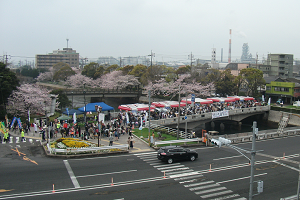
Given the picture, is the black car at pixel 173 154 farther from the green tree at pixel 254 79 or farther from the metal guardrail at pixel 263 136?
the green tree at pixel 254 79

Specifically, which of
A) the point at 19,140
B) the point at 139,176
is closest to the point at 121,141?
the point at 139,176

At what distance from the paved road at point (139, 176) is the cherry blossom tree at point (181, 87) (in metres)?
40.0

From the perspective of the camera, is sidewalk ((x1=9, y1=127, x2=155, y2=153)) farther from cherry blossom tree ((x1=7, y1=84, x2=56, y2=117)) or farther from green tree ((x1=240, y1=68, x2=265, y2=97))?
green tree ((x1=240, y1=68, x2=265, y2=97))

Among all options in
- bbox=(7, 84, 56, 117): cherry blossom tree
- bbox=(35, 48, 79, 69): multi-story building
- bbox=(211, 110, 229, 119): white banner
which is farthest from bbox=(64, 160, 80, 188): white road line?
bbox=(35, 48, 79, 69): multi-story building

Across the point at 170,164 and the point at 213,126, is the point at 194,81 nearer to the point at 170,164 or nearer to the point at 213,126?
the point at 213,126

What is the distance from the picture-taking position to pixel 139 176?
19359 millimetres

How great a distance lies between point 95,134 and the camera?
31.0m

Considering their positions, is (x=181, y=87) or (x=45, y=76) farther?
(x=45, y=76)

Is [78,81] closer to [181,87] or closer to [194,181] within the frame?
[181,87]

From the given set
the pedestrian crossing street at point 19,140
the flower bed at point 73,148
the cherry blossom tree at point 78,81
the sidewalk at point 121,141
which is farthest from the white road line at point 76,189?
the cherry blossom tree at point 78,81

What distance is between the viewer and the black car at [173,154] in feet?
73.4

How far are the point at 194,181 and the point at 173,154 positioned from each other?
432 centimetres

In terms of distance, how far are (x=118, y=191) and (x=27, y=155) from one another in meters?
12.0

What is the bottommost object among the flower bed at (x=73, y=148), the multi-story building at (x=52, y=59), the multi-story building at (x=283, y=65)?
the flower bed at (x=73, y=148)
